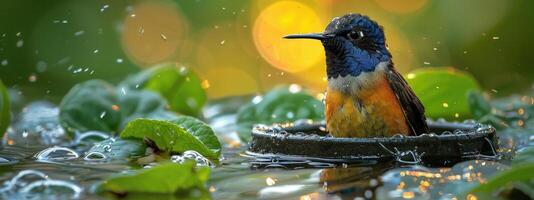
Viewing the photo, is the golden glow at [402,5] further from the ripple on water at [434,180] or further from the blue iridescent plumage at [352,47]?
the ripple on water at [434,180]

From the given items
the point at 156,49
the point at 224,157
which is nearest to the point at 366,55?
the point at 224,157

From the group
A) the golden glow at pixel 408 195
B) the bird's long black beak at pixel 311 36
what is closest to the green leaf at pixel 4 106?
the bird's long black beak at pixel 311 36

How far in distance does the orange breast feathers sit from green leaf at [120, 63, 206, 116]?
88 cm

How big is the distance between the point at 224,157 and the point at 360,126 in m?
0.42

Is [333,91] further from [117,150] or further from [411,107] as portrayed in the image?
[117,150]

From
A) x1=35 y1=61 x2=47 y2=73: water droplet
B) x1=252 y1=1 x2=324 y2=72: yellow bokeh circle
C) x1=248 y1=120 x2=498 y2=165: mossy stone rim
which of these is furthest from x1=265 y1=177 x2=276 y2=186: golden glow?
x1=35 y1=61 x2=47 y2=73: water droplet

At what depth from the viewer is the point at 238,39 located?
25.0 feet

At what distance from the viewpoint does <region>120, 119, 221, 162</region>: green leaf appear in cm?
231

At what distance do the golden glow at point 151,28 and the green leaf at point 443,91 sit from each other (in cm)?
392

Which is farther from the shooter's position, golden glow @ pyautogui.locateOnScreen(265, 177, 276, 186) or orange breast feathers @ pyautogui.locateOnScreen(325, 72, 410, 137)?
orange breast feathers @ pyautogui.locateOnScreen(325, 72, 410, 137)

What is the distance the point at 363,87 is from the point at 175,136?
2.08ft

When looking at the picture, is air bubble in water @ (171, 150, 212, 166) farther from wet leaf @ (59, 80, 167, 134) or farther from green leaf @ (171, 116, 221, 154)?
wet leaf @ (59, 80, 167, 134)

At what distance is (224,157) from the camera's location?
2.51 meters

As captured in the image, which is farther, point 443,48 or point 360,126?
point 443,48
